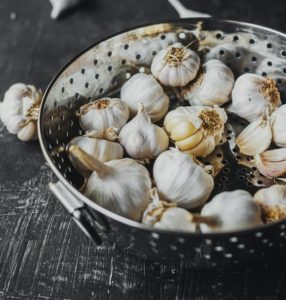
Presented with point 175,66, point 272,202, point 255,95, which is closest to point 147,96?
point 175,66

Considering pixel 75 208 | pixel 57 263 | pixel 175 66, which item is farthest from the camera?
pixel 175 66

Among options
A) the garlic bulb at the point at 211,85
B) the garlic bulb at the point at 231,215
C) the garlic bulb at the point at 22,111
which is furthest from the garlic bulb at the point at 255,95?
the garlic bulb at the point at 22,111

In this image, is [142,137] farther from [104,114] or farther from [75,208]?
[75,208]

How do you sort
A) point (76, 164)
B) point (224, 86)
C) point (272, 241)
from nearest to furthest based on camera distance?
point (272, 241) → point (76, 164) → point (224, 86)

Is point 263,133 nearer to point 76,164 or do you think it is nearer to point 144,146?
point 144,146

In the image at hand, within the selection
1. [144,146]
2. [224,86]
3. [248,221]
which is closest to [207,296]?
[248,221]

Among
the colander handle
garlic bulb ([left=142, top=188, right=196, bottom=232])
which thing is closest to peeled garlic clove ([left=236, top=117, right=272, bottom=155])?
garlic bulb ([left=142, top=188, right=196, bottom=232])

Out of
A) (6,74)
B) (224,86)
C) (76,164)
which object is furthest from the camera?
(6,74)
